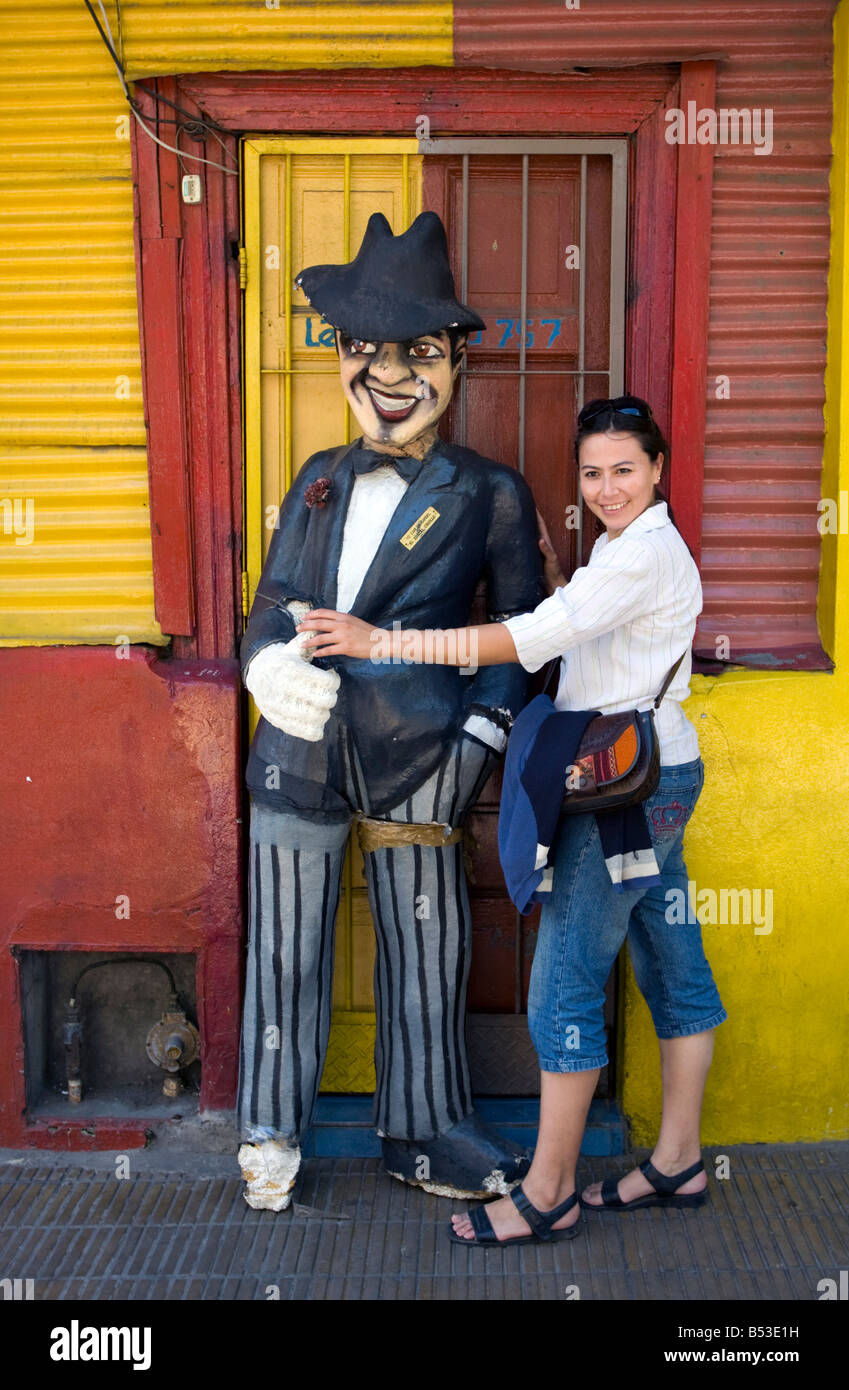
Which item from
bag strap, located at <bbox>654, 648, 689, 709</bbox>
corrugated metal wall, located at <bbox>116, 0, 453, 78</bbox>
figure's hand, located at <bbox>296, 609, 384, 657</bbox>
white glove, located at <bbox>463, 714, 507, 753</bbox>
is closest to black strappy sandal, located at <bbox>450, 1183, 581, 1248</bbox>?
white glove, located at <bbox>463, 714, 507, 753</bbox>

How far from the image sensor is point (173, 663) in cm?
347

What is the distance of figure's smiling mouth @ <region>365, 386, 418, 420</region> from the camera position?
3074 millimetres

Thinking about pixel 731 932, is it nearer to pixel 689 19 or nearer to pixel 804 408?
pixel 804 408

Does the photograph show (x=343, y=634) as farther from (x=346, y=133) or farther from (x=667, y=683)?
(x=346, y=133)

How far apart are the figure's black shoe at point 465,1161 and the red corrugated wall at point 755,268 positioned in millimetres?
1541

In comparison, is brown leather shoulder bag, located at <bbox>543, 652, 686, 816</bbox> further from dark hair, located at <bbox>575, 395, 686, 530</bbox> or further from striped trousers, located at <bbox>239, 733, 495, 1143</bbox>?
dark hair, located at <bbox>575, 395, 686, 530</bbox>

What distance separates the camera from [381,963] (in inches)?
130

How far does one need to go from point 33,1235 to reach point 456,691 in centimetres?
185

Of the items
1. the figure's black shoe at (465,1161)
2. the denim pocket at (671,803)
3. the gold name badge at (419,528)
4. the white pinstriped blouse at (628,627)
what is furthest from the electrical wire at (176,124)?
the figure's black shoe at (465,1161)

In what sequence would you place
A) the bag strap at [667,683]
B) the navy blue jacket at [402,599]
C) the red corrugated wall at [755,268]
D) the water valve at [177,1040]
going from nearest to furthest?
the bag strap at [667,683] < the navy blue jacket at [402,599] < the red corrugated wall at [755,268] < the water valve at [177,1040]

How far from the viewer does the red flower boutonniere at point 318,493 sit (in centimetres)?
310

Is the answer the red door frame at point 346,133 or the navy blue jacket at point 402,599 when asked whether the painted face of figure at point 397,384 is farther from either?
the red door frame at point 346,133

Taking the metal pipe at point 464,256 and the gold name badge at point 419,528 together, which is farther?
the metal pipe at point 464,256

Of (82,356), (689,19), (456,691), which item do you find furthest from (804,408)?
(82,356)
